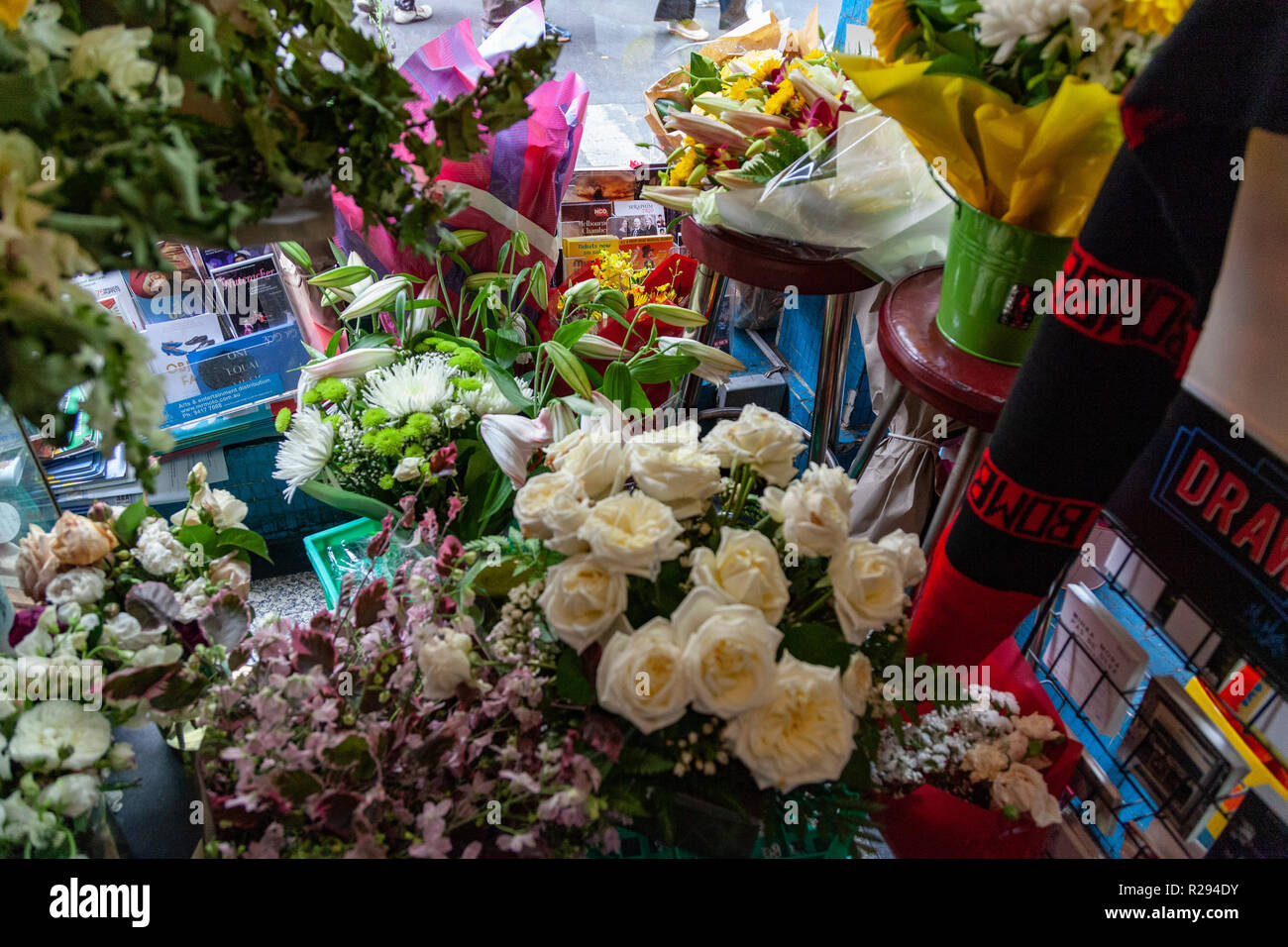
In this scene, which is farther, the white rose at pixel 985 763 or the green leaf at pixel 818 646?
the white rose at pixel 985 763

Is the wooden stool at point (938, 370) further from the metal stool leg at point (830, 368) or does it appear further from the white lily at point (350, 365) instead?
the white lily at point (350, 365)

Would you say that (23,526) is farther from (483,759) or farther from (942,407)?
(942,407)

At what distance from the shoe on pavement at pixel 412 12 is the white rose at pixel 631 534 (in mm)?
3212

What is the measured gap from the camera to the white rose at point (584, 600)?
24.0 inches

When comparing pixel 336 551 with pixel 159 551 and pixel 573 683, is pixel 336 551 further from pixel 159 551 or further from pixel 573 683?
pixel 573 683

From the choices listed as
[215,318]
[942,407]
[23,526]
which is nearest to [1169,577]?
[942,407]

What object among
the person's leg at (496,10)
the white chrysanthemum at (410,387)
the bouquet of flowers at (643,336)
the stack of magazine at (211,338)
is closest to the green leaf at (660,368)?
the bouquet of flowers at (643,336)

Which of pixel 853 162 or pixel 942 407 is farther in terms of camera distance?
pixel 853 162

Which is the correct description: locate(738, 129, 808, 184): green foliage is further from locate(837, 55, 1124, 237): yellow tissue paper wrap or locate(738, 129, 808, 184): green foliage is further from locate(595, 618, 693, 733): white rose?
locate(595, 618, 693, 733): white rose

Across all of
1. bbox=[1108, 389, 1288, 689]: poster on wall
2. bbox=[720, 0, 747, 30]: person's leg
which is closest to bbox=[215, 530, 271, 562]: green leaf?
bbox=[1108, 389, 1288, 689]: poster on wall

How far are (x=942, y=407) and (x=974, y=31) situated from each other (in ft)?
1.38

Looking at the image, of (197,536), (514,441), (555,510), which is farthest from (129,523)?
(555,510)

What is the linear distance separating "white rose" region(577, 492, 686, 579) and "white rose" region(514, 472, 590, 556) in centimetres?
1
